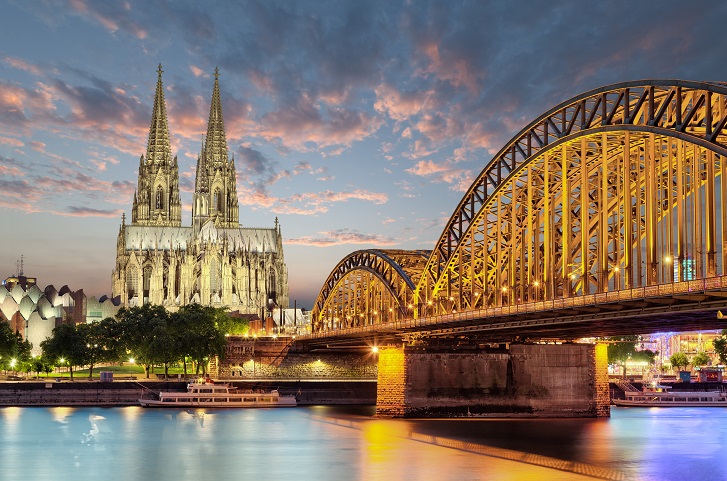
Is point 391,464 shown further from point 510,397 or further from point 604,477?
point 510,397

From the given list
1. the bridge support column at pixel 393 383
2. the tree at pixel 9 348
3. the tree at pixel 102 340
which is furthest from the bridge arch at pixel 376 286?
the tree at pixel 9 348

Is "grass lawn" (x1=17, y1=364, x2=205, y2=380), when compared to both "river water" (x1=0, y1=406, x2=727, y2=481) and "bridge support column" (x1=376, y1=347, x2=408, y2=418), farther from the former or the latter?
"bridge support column" (x1=376, y1=347, x2=408, y2=418)

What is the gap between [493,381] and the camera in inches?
3526

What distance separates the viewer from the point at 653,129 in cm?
5134

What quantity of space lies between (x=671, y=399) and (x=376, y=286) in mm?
38397

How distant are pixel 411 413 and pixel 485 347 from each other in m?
8.86

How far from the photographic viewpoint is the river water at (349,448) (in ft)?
182

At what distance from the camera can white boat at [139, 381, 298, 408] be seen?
4306 inches

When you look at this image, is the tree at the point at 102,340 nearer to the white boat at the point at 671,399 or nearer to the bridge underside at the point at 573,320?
the bridge underside at the point at 573,320

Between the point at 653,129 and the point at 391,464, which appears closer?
the point at 653,129

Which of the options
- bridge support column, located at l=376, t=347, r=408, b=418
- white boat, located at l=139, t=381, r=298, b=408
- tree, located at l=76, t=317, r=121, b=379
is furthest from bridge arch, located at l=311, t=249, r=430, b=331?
tree, located at l=76, t=317, r=121, b=379

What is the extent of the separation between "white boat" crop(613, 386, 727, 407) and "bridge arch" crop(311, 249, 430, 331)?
1223 inches

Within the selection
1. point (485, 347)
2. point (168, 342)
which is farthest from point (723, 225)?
point (168, 342)

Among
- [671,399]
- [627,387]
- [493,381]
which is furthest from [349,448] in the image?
[627,387]
